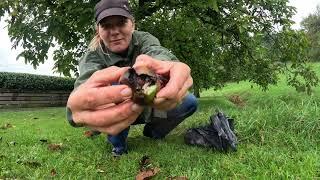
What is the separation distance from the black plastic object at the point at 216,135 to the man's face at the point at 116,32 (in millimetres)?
1395

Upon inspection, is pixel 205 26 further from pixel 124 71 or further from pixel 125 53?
pixel 124 71

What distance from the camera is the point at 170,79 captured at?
8.23ft

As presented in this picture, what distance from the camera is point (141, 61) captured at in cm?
248

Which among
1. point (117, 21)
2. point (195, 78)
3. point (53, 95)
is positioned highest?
point (117, 21)

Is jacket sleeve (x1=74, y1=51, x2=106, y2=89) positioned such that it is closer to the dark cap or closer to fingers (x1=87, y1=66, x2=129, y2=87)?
the dark cap

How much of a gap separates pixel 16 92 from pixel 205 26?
1245cm

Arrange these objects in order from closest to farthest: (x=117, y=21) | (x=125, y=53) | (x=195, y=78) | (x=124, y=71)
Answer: (x=124, y=71)
(x=117, y=21)
(x=125, y=53)
(x=195, y=78)

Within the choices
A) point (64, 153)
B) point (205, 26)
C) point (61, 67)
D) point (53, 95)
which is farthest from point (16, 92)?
point (64, 153)

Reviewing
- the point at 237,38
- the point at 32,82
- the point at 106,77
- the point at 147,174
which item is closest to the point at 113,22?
the point at 147,174

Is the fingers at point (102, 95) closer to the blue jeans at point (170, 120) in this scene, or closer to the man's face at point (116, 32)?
the man's face at point (116, 32)

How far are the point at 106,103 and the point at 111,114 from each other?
0.07 m

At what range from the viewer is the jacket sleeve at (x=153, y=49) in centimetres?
356

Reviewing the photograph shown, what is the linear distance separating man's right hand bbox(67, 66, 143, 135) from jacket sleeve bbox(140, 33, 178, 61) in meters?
1.04

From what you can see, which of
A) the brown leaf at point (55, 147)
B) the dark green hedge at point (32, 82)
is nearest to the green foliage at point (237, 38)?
the brown leaf at point (55, 147)
